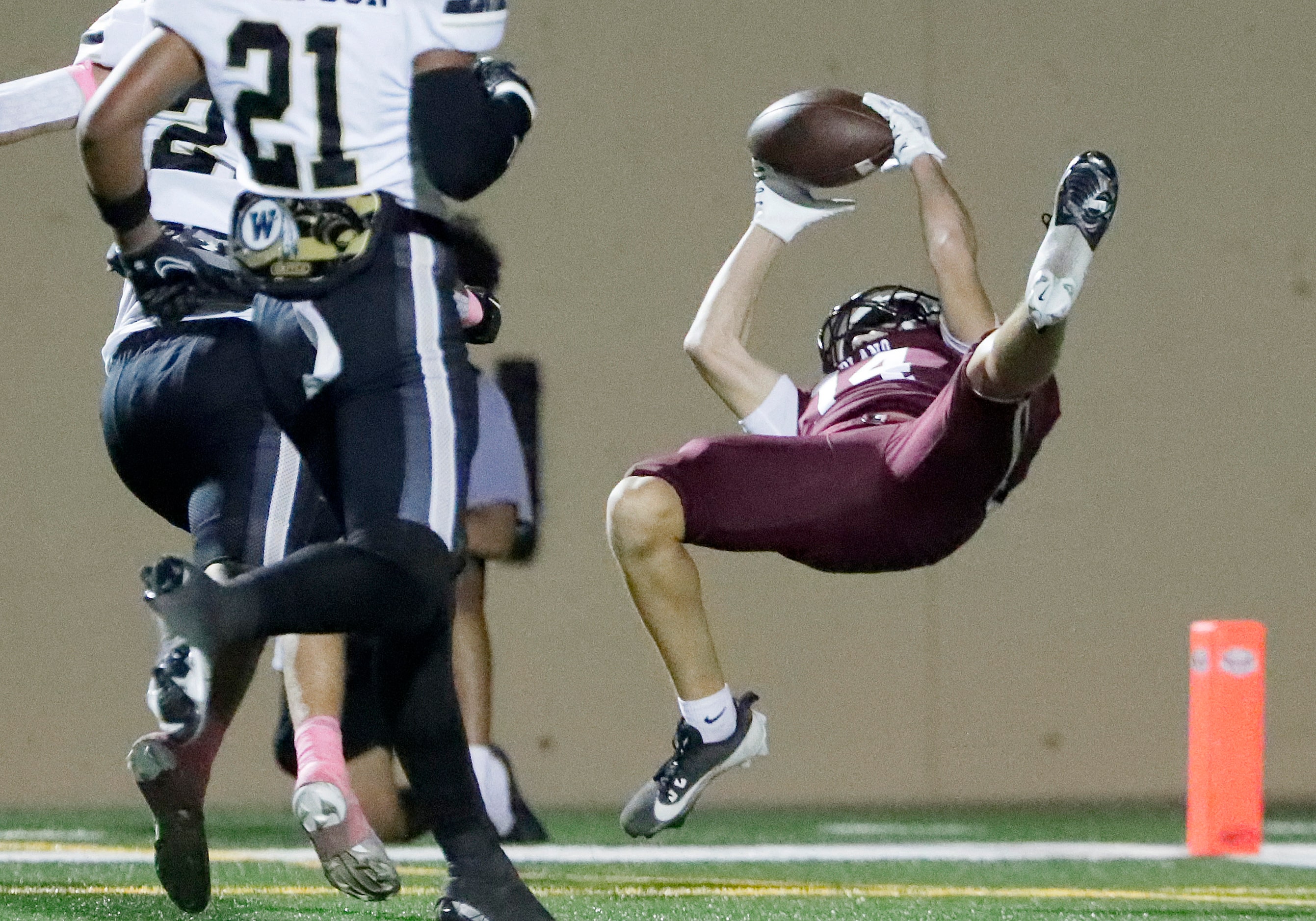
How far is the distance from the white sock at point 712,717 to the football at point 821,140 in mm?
1016

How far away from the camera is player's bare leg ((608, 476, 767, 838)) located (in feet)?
10.2

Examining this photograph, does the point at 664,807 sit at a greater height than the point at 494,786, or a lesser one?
greater

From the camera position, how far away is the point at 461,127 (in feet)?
7.14

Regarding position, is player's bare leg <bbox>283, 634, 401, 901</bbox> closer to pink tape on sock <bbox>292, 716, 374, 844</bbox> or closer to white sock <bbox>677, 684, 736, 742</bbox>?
pink tape on sock <bbox>292, 716, 374, 844</bbox>

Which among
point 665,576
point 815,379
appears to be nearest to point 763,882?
point 665,576

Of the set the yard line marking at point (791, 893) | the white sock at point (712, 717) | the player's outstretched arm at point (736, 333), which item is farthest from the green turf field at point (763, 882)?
the player's outstretched arm at point (736, 333)

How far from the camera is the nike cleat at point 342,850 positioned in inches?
88.2

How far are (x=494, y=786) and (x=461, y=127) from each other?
2.20 metres

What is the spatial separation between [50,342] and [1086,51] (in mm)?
2972

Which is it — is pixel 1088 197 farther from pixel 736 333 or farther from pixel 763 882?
pixel 763 882

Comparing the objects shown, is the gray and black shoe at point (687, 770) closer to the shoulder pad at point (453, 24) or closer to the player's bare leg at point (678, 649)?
the player's bare leg at point (678, 649)

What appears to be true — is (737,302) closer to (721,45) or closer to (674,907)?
(674,907)

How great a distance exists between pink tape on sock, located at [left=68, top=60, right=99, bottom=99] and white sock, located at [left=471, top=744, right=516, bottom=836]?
5.91 ft

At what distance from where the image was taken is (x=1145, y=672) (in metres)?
5.29
